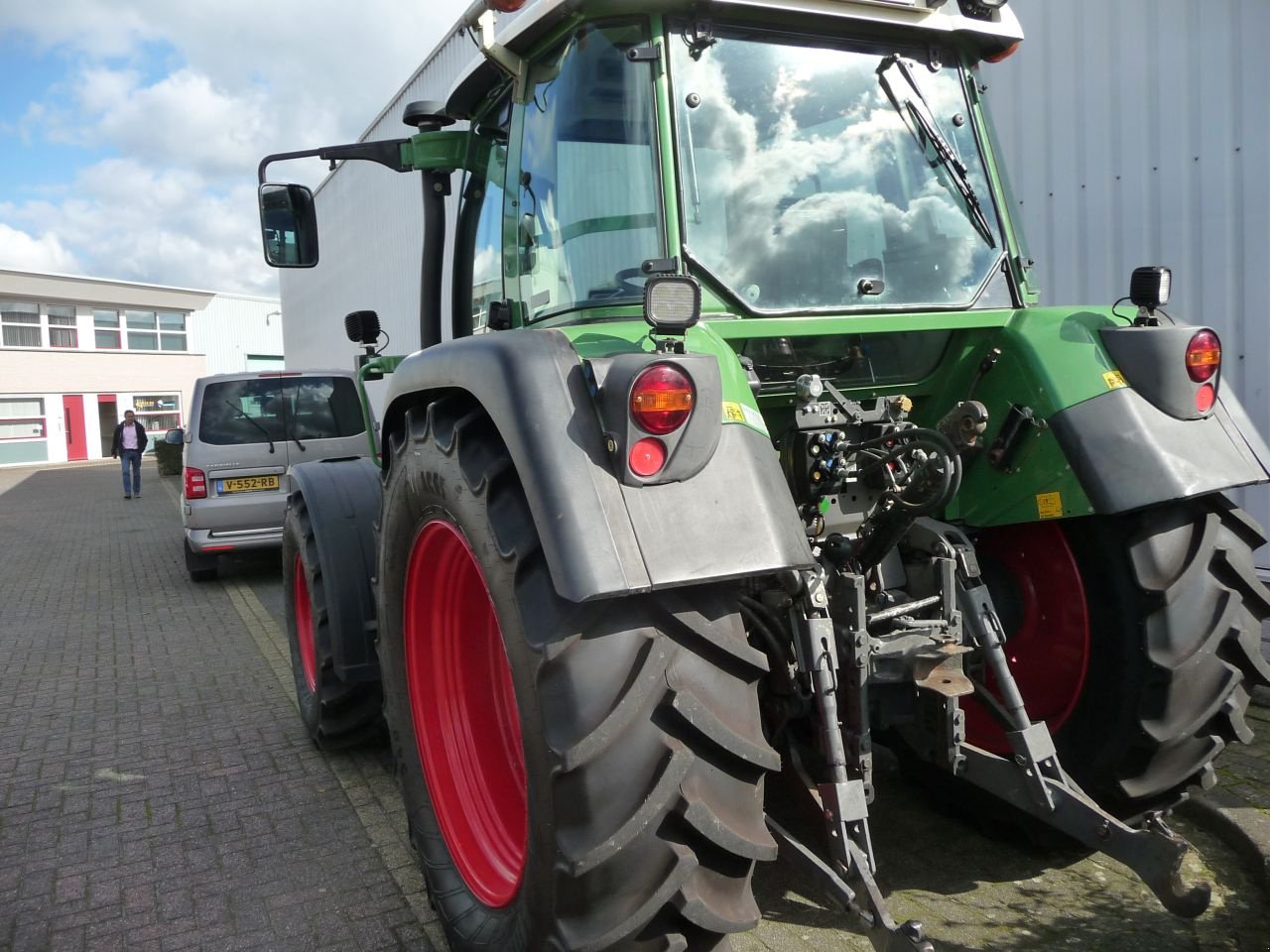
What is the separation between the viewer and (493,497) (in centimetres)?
209

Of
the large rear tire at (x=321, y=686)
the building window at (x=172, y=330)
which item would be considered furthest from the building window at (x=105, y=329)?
the large rear tire at (x=321, y=686)

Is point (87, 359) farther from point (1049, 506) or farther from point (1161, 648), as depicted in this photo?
point (1161, 648)

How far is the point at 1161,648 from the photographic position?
258cm

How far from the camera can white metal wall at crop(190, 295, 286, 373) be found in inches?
1551

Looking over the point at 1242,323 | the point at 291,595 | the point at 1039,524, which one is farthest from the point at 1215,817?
the point at 291,595

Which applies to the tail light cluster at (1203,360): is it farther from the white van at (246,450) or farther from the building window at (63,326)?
the building window at (63,326)

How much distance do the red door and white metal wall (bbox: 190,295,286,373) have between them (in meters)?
5.24

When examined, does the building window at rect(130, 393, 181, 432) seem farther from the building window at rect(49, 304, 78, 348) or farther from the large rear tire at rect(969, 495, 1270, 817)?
the large rear tire at rect(969, 495, 1270, 817)

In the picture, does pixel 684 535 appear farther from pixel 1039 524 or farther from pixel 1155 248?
pixel 1155 248

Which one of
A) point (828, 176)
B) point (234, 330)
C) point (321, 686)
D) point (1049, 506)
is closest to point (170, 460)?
point (234, 330)

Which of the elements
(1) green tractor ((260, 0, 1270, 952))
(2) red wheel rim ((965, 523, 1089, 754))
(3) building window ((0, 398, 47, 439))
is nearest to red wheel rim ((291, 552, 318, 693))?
(1) green tractor ((260, 0, 1270, 952))

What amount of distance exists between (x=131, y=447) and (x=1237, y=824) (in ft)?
61.8

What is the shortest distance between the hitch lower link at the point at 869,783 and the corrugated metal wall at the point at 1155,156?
320 centimetres

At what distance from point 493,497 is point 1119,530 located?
170cm
